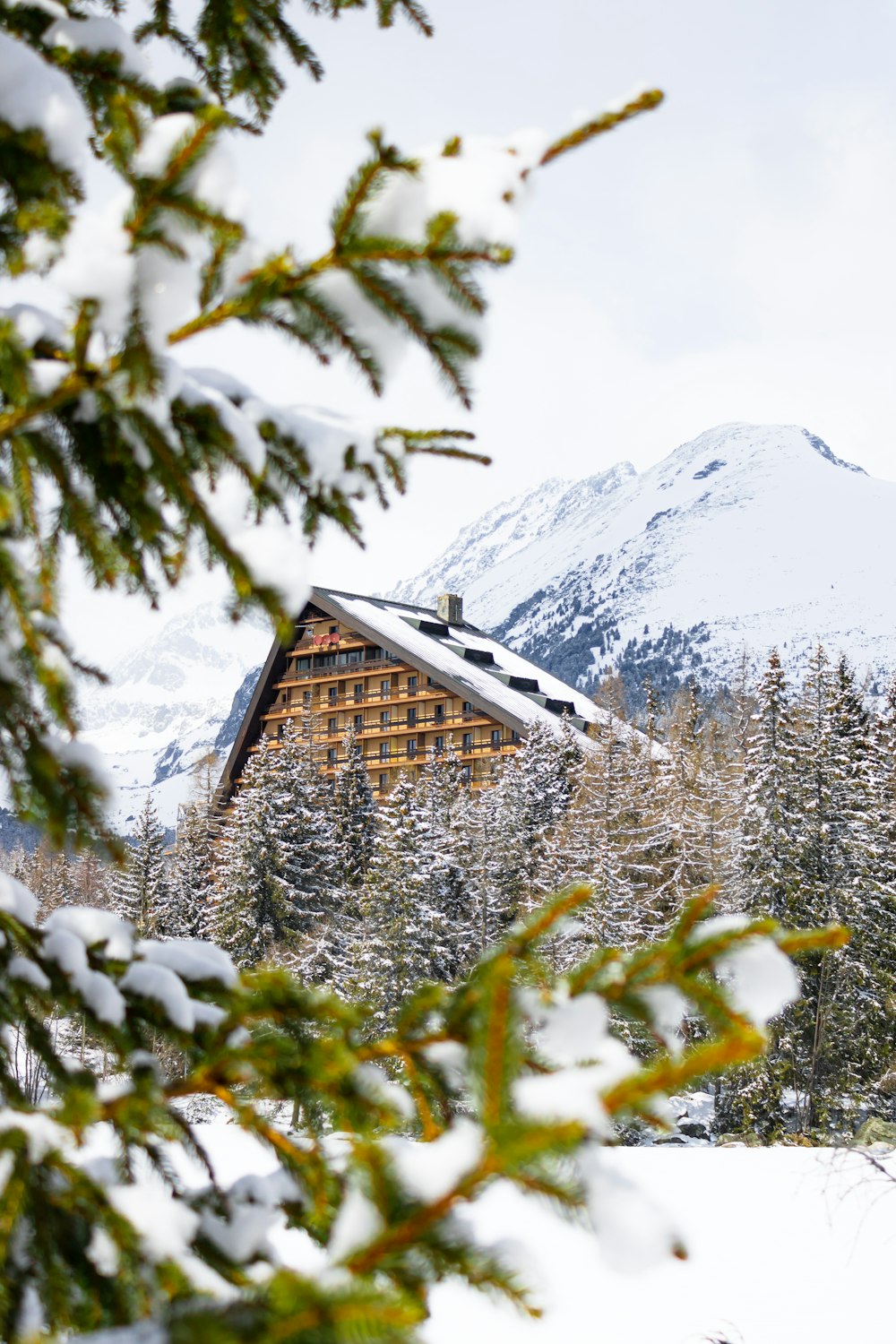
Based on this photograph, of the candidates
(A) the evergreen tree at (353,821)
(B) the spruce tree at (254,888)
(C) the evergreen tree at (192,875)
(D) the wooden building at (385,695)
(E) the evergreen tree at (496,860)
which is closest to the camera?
(E) the evergreen tree at (496,860)

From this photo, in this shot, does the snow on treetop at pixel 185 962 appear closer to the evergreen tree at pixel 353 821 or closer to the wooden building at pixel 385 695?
the evergreen tree at pixel 353 821

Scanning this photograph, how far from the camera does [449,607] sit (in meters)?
57.8

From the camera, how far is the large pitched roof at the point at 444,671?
144ft

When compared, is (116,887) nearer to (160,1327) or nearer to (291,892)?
(291,892)

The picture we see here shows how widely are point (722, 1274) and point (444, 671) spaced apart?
37.8 m

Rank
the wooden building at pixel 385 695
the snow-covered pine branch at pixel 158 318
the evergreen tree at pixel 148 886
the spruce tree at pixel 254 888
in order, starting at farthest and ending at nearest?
the wooden building at pixel 385 695 < the evergreen tree at pixel 148 886 < the spruce tree at pixel 254 888 < the snow-covered pine branch at pixel 158 318

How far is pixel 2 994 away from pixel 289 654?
4800cm

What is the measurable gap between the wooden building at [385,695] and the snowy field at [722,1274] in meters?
33.7

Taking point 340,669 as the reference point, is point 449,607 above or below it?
above

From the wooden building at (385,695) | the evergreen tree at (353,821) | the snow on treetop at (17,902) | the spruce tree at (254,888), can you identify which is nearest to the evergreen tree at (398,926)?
the spruce tree at (254,888)

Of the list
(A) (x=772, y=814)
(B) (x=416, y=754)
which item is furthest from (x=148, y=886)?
(A) (x=772, y=814)

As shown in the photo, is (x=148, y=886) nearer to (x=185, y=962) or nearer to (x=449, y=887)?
(x=449, y=887)

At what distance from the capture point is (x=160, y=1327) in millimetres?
1266

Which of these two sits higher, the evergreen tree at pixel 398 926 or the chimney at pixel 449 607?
the chimney at pixel 449 607
